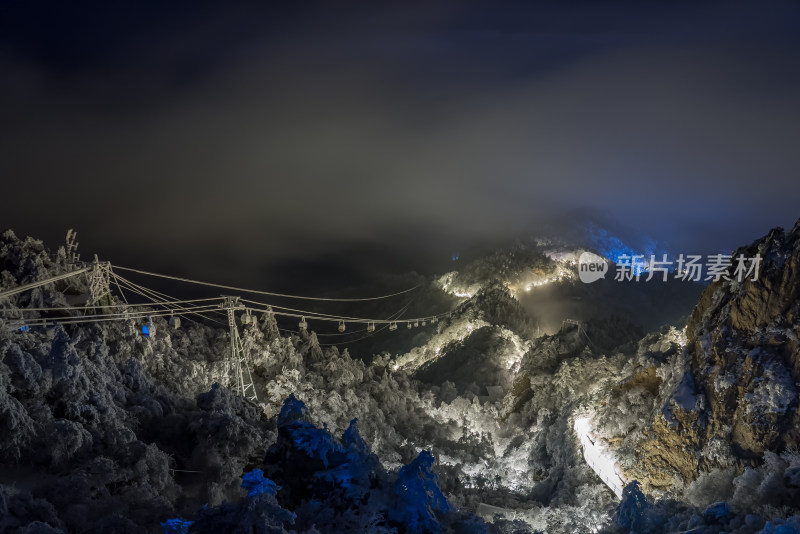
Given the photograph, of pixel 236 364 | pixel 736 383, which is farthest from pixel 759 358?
pixel 236 364

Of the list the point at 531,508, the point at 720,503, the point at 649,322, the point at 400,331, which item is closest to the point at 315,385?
the point at 531,508

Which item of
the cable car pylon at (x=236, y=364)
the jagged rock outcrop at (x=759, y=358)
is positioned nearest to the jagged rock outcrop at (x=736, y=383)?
the jagged rock outcrop at (x=759, y=358)

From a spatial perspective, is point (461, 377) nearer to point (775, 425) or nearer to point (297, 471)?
point (775, 425)

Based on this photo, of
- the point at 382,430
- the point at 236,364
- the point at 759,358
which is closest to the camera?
the point at 759,358

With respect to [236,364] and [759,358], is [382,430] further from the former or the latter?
[759,358]

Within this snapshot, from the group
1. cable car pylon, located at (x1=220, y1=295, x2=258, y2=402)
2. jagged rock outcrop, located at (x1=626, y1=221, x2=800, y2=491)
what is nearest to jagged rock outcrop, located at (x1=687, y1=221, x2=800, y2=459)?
jagged rock outcrop, located at (x1=626, y1=221, x2=800, y2=491)

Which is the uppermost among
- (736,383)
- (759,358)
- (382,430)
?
(759,358)

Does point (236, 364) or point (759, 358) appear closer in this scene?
point (759, 358)

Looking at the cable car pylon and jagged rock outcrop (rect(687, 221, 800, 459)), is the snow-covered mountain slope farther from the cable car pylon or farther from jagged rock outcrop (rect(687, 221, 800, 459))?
the cable car pylon

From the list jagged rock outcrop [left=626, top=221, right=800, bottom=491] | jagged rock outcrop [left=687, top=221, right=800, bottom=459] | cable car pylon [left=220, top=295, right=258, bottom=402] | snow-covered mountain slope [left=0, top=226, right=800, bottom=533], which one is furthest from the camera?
cable car pylon [left=220, top=295, right=258, bottom=402]
